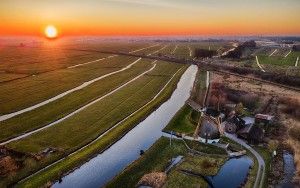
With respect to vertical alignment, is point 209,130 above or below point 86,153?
above

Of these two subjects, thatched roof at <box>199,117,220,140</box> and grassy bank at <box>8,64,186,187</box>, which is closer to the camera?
grassy bank at <box>8,64,186,187</box>

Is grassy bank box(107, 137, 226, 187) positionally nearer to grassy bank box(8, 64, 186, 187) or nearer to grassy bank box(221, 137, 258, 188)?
grassy bank box(221, 137, 258, 188)

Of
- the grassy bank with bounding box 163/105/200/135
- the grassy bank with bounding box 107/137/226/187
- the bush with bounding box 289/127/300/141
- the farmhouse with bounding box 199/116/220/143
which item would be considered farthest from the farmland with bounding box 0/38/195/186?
the bush with bounding box 289/127/300/141

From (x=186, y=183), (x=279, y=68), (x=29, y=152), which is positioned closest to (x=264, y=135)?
(x=186, y=183)

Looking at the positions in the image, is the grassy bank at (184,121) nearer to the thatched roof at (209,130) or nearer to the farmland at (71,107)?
the thatched roof at (209,130)

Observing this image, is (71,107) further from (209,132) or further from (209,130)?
(209,132)

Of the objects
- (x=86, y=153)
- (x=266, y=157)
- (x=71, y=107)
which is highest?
(x=86, y=153)

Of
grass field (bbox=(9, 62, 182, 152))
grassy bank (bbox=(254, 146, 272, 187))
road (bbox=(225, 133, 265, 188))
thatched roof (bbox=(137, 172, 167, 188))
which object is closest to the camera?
thatched roof (bbox=(137, 172, 167, 188))

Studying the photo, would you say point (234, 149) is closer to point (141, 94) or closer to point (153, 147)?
point (153, 147)

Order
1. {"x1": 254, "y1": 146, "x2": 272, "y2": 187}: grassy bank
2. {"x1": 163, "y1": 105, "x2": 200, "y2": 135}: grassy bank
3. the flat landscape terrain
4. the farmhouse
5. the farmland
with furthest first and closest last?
{"x1": 163, "y1": 105, "x2": 200, "y2": 135}: grassy bank < the farmhouse < the farmland < the flat landscape terrain < {"x1": 254, "y1": 146, "x2": 272, "y2": 187}: grassy bank

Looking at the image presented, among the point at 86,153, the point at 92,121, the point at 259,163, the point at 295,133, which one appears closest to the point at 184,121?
the point at 92,121
